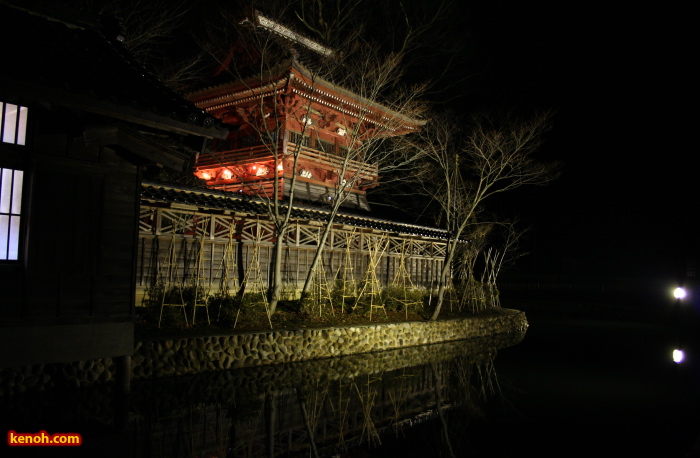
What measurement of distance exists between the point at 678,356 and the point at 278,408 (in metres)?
14.0

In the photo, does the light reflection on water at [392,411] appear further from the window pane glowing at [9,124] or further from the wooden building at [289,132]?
the wooden building at [289,132]

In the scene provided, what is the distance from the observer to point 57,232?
7.12 m

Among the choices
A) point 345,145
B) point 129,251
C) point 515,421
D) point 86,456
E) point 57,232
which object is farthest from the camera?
point 345,145

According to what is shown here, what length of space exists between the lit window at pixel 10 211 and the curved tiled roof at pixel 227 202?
5.61 m

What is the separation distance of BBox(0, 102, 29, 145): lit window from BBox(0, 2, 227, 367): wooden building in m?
0.01

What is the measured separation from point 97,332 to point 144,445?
2070mm

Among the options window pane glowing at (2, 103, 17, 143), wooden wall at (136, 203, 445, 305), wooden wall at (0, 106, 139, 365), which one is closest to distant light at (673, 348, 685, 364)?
wooden wall at (136, 203, 445, 305)

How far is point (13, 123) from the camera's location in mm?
6934

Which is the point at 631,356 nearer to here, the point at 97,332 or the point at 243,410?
Result: the point at 243,410

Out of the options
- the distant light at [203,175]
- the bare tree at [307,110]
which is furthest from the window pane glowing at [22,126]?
the distant light at [203,175]

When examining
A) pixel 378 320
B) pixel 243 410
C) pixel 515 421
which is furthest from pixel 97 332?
pixel 378 320

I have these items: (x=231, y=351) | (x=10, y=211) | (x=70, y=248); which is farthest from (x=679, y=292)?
(x=10, y=211)

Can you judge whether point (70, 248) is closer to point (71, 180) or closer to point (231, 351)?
point (71, 180)

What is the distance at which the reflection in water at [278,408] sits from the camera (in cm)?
687
